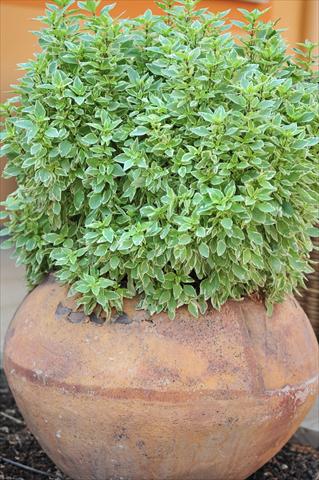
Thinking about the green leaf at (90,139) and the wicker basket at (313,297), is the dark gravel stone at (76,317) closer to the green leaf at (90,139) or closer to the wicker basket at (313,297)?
the green leaf at (90,139)

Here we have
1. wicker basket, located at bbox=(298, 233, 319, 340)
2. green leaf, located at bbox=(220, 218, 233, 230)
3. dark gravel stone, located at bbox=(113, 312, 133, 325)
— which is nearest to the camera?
green leaf, located at bbox=(220, 218, 233, 230)

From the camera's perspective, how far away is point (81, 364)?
7.75 ft

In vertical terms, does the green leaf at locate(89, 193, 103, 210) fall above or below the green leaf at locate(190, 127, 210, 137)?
below

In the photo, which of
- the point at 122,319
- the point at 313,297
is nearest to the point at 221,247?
the point at 122,319

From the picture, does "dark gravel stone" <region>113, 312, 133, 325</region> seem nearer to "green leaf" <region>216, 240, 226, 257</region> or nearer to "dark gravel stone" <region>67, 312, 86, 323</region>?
"dark gravel stone" <region>67, 312, 86, 323</region>

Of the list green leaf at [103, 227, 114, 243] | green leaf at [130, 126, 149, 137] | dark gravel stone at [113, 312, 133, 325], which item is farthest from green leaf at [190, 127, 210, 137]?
dark gravel stone at [113, 312, 133, 325]

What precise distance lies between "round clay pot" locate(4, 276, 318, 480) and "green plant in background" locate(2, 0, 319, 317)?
0.28 feet

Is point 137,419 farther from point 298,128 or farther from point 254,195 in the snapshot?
point 298,128

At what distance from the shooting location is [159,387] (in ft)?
7.55

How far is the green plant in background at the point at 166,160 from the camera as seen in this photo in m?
2.23

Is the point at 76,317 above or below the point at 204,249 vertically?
below

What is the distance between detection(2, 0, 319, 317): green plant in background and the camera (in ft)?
7.32

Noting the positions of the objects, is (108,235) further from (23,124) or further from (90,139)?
(23,124)

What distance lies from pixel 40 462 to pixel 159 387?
102 cm
